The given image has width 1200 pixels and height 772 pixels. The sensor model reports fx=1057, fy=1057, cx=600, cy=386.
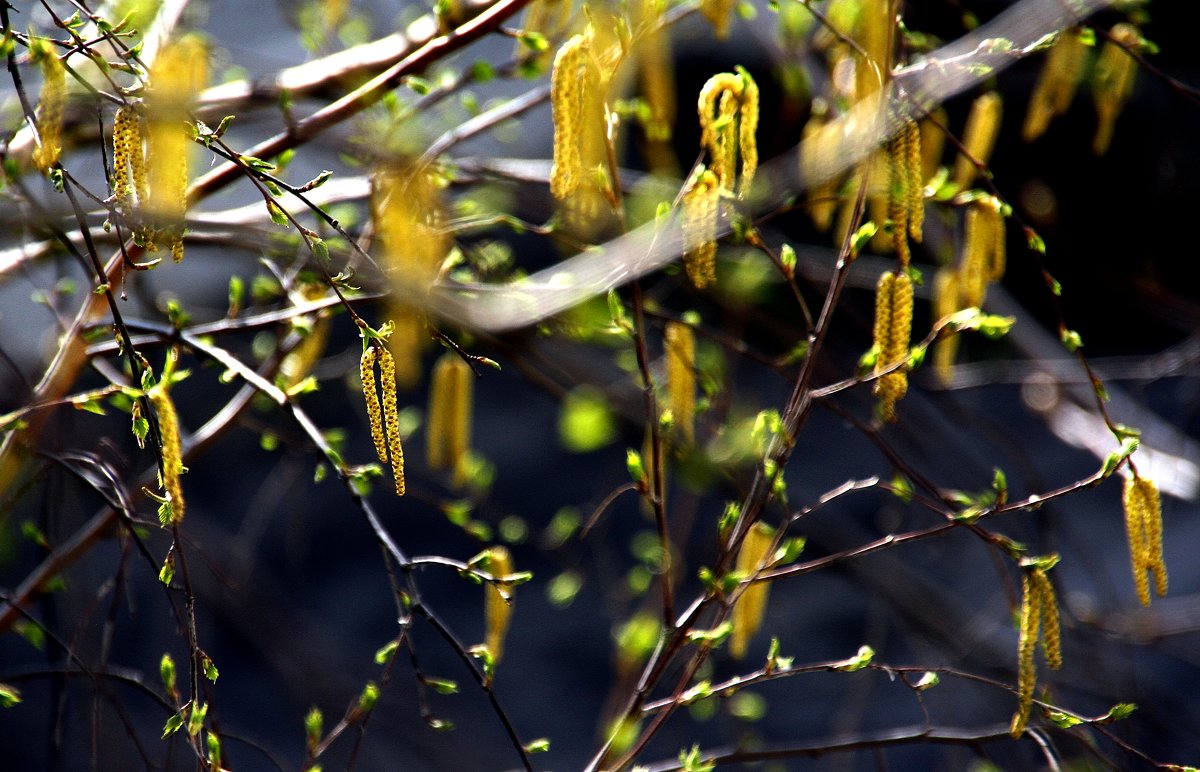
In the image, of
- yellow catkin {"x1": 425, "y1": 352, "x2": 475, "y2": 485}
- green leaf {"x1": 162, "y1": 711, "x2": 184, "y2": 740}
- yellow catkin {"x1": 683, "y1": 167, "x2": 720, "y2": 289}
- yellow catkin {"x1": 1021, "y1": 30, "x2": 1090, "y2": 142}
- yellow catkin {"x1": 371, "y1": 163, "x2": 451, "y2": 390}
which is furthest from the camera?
yellow catkin {"x1": 1021, "y1": 30, "x2": 1090, "y2": 142}

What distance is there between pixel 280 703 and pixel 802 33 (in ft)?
6.77

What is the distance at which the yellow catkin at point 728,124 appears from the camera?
1030 millimetres

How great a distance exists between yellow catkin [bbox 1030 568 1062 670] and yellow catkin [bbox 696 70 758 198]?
48cm

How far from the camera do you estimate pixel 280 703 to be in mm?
2730

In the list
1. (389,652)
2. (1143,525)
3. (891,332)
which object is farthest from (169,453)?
(1143,525)

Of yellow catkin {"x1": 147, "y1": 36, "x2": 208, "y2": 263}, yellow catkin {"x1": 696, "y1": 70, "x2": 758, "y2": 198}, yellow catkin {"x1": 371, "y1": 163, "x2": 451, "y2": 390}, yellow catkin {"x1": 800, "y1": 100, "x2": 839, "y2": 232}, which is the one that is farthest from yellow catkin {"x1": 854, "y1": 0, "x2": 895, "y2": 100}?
yellow catkin {"x1": 147, "y1": 36, "x2": 208, "y2": 263}

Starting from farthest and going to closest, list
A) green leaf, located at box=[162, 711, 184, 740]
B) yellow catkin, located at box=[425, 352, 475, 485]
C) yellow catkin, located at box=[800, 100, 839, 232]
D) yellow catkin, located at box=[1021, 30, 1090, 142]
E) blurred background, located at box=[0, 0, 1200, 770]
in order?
1. blurred background, located at box=[0, 0, 1200, 770]
2. yellow catkin, located at box=[1021, 30, 1090, 142]
3. yellow catkin, located at box=[425, 352, 475, 485]
4. yellow catkin, located at box=[800, 100, 839, 232]
5. green leaf, located at box=[162, 711, 184, 740]

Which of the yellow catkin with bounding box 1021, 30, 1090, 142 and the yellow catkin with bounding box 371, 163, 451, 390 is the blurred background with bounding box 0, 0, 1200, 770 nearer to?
the yellow catkin with bounding box 1021, 30, 1090, 142

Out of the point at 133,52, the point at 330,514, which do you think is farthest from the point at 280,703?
the point at 133,52

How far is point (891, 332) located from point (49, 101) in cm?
80

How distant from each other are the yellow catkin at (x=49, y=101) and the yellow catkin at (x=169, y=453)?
0.21 m

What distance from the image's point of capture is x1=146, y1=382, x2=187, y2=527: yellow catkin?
2.94 feet

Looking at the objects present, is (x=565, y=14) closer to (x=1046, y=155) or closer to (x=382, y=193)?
(x=382, y=193)

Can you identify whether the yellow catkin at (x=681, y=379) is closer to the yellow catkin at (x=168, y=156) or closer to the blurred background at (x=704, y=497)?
the blurred background at (x=704, y=497)
